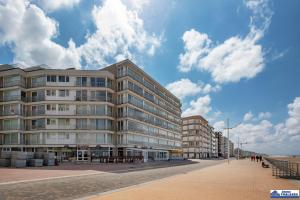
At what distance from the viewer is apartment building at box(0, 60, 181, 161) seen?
47969mm

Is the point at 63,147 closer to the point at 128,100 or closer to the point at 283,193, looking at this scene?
the point at 128,100

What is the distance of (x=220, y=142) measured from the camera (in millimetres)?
178375

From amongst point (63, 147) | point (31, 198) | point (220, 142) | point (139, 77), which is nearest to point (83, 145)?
point (63, 147)

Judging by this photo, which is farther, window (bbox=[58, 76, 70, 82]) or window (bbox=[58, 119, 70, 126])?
window (bbox=[58, 76, 70, 82])

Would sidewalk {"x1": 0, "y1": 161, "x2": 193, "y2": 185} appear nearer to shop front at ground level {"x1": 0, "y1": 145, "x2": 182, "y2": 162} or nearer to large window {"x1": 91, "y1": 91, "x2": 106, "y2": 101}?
shop front at ground level {"x1": 0, "y1": 145, "x2": 182, "y2": 162}

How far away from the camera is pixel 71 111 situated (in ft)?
160

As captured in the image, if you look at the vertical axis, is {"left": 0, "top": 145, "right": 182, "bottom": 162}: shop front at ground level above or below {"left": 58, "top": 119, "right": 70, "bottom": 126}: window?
below

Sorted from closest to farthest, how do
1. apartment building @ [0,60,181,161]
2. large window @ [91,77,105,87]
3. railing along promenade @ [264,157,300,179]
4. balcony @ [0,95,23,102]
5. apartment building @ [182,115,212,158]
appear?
railing along promenade @ [264,157,300,179]
apartment building @ [0,60,181,161]
balcony @ [0,95,23,102]
large window @ [91,77,105,87]
apartment building @ [182,115,212,158]

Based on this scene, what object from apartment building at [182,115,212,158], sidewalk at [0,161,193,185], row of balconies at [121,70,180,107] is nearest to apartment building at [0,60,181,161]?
row of balconies at [121,70,180,107]

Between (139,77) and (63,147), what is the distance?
21570mm

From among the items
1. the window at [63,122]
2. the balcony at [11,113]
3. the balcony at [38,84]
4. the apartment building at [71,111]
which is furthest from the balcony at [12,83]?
the window at [63,122]

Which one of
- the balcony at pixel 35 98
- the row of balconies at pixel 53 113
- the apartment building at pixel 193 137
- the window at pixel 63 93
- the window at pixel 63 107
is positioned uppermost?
Result: the window at pixel 63 93

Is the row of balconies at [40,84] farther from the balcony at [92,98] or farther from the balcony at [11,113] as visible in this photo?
the balcony at [11,113]

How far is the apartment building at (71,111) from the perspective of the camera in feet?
157
